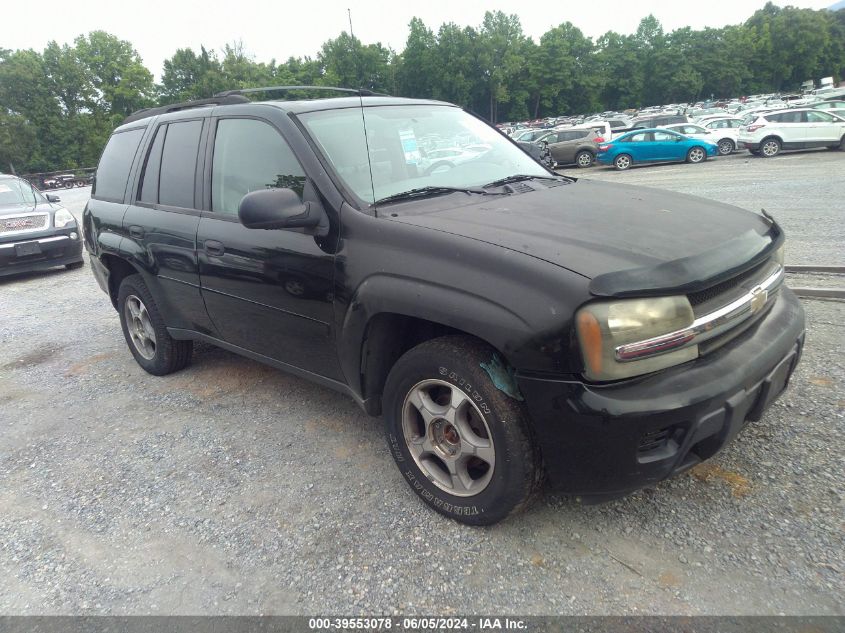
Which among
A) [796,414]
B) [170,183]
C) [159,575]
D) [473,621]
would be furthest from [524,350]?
[170,183]

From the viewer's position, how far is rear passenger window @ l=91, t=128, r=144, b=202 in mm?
4406

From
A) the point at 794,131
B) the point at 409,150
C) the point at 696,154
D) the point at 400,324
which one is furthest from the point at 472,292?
the point at 794,131

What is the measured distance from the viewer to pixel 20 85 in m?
68.8

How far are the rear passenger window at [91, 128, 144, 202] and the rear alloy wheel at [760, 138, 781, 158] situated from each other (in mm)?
21024

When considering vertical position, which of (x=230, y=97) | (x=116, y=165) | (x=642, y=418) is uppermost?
(x=230, y=97)

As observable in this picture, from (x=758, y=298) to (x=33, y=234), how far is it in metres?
9.75

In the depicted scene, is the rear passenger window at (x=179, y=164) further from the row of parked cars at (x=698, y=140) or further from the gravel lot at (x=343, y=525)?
the row of parked cars at (x=698, y=140)

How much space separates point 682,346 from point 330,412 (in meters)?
2.30

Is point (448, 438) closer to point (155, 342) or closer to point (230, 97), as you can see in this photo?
point (230, 97)

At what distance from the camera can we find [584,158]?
905 inches

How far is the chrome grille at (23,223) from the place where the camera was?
28.9 feet

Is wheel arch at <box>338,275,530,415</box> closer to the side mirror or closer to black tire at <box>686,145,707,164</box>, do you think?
the side mirror

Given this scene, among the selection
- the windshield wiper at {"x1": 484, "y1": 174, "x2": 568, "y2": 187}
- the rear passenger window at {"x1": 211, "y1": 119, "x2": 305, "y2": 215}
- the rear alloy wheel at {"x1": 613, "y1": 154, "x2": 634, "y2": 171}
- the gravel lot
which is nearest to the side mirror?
the rear passenger window at {"x1": 211, "y1": 119, "x2": 305, "y2": 215}

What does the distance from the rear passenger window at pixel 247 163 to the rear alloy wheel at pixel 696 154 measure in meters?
20.7
